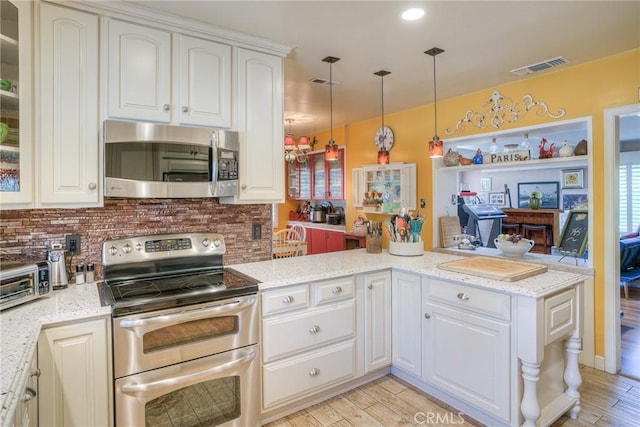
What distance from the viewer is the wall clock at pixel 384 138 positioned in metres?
4.74

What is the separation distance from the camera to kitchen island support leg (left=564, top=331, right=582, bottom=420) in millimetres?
2180

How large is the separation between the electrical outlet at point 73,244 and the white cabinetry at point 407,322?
2.05 m

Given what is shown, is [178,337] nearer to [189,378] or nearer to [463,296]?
[189,378]

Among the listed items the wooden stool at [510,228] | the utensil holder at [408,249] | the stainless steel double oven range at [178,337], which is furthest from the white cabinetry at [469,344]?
the wooden stool at [510,228]

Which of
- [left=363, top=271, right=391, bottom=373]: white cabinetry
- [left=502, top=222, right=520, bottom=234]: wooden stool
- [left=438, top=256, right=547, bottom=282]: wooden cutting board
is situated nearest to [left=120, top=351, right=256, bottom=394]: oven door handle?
[left=363, top=271, right=391, bottom=373]: white cabinetry

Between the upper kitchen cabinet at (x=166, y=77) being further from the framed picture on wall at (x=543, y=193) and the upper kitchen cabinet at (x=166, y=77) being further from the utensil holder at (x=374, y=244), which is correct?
the framed picture on wall at (x=543, y=193)

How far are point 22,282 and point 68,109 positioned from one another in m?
0.89

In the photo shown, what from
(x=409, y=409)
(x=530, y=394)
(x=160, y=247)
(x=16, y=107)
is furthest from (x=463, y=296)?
(x=16, y=107)

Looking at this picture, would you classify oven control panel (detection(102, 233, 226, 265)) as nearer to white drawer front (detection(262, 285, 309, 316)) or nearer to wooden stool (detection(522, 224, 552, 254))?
white drawer front (detection(262, 285, 309, 316))

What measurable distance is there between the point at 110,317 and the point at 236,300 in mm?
588

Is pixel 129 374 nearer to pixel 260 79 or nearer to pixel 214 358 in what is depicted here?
pixel 214 358

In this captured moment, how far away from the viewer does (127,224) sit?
2.30 metres

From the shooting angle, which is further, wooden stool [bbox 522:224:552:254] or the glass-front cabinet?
wooden stool [bbox 522:224:552:254]

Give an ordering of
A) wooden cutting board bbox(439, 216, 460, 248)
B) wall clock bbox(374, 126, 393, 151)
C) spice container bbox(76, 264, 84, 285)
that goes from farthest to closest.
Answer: wall clock bbox(374, 126, 393, 151) < wooden cutting board bbox(439, 216, 460, 248) < spice container bbox(76, 264, 84, 285)
